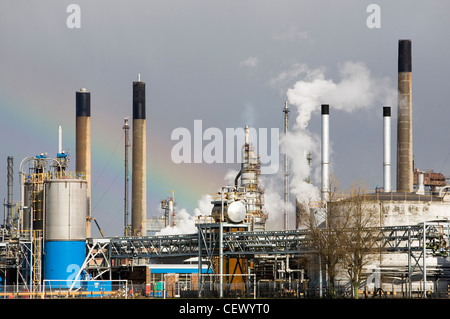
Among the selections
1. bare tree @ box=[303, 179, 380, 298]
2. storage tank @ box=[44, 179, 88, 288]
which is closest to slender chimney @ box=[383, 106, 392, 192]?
bare tree @ box=[303, 179, 380, 298]

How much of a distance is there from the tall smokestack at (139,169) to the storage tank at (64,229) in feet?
98.5

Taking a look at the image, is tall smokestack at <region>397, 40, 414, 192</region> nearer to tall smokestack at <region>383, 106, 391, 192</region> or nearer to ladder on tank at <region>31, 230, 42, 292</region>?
tall smokestack at <region>383, 106, 391, 192</region>

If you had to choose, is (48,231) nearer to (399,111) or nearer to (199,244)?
(199,244)

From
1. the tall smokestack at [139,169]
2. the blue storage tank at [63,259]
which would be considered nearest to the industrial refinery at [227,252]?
the blue storage tank at [63,259]

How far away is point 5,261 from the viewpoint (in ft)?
263

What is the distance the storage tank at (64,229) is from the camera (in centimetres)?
7400

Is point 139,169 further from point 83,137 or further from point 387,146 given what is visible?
point 387,146

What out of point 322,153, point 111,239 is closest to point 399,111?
point 322,153

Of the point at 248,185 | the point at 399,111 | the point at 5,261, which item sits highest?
the point at 399,111

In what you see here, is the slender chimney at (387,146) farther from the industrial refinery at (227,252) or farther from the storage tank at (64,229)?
the storage tank at (64,229)

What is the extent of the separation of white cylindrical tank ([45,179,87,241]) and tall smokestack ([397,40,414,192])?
3260 centimetres

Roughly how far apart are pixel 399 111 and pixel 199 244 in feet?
101

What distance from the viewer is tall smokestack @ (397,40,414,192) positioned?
92.4 metres
